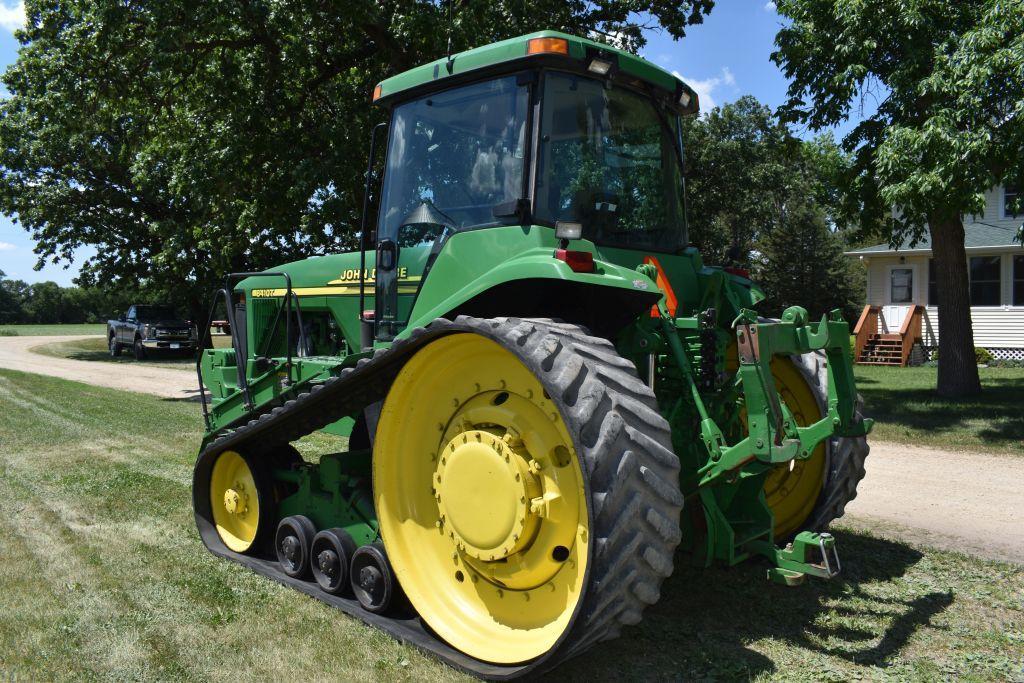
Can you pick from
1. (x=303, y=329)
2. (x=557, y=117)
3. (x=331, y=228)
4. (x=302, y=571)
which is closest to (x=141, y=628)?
(x=302, y=571)

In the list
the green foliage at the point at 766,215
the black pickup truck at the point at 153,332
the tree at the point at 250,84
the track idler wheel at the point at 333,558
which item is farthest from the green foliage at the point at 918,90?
the black pickup truck at the point at 153,332

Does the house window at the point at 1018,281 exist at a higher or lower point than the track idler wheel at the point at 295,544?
higher

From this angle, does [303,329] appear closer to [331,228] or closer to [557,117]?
[557,117]

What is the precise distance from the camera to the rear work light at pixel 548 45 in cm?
421

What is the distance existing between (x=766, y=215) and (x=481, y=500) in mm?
34099

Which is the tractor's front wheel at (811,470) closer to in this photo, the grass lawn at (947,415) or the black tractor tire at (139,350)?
the grass lawn at (947,415)

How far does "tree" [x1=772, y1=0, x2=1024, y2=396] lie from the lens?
9930 millimetres

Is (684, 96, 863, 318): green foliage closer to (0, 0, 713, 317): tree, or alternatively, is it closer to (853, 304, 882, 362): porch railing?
(853, 304, 882, 362): porch railing

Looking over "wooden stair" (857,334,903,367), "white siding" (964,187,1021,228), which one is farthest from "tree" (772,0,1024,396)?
"white siding" (964,187,1021,228)

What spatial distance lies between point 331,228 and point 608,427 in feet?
39.5

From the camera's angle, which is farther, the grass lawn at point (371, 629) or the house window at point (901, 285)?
the house window at point (901, 285)

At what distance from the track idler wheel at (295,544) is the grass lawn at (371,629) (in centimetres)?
18

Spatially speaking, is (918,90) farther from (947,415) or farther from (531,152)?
(531,152)

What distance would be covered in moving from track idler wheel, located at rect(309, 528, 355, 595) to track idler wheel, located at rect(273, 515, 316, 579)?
112 millimetres
